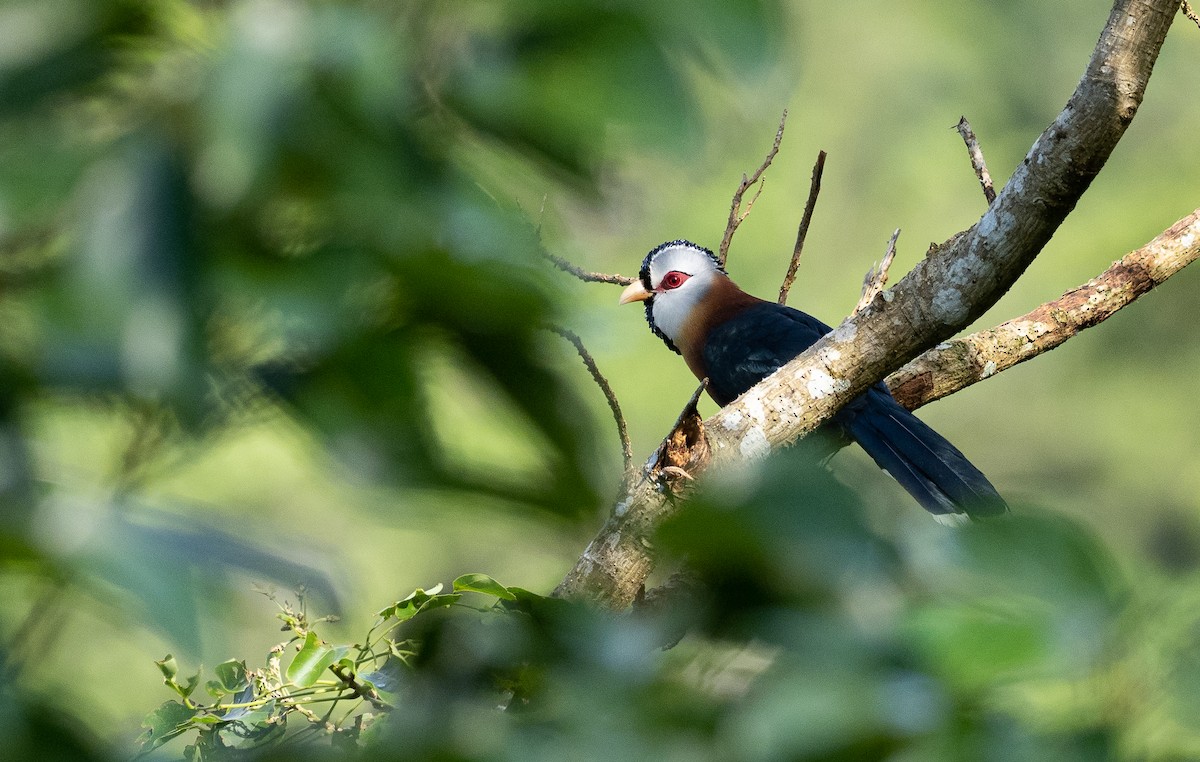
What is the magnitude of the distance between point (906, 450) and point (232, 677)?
1980 millimetres

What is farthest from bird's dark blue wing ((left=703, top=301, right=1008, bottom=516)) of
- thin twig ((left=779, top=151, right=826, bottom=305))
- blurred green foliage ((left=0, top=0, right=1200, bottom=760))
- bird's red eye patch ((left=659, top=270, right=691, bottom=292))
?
blurred green foliage ((left=0, top=0, right=1200, bottom=760))

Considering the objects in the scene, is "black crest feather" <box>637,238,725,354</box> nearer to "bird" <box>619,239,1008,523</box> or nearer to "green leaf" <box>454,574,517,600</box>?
"bird" <box>619,239,1008,523</box>

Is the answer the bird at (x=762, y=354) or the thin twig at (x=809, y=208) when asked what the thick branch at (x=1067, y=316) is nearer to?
the bird at (x=762, y=354)

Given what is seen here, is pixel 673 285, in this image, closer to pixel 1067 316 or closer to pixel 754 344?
pixel 754 344

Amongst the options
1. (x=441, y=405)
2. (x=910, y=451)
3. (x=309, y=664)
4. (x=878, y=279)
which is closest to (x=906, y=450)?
(x=910, y=451)

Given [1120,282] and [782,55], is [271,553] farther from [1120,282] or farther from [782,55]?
[1120,282]

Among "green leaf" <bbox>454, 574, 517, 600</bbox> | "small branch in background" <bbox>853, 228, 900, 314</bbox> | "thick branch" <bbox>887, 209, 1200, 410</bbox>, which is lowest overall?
"green leaf" <bbox>454, 574, 517, 600</bbox>

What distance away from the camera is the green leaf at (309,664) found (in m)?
1.50

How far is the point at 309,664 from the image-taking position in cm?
152

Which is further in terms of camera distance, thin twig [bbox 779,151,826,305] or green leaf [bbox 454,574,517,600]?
thin twig [bbox 779,151,826,305]

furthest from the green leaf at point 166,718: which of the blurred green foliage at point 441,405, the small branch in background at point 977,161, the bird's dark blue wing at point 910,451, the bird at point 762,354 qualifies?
the small branch in background at point 977,161

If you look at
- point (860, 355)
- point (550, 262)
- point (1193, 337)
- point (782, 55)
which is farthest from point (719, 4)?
point (1193, 337)

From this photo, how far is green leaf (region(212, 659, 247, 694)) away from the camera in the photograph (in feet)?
5.03

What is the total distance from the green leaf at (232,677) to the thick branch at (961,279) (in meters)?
0.50
